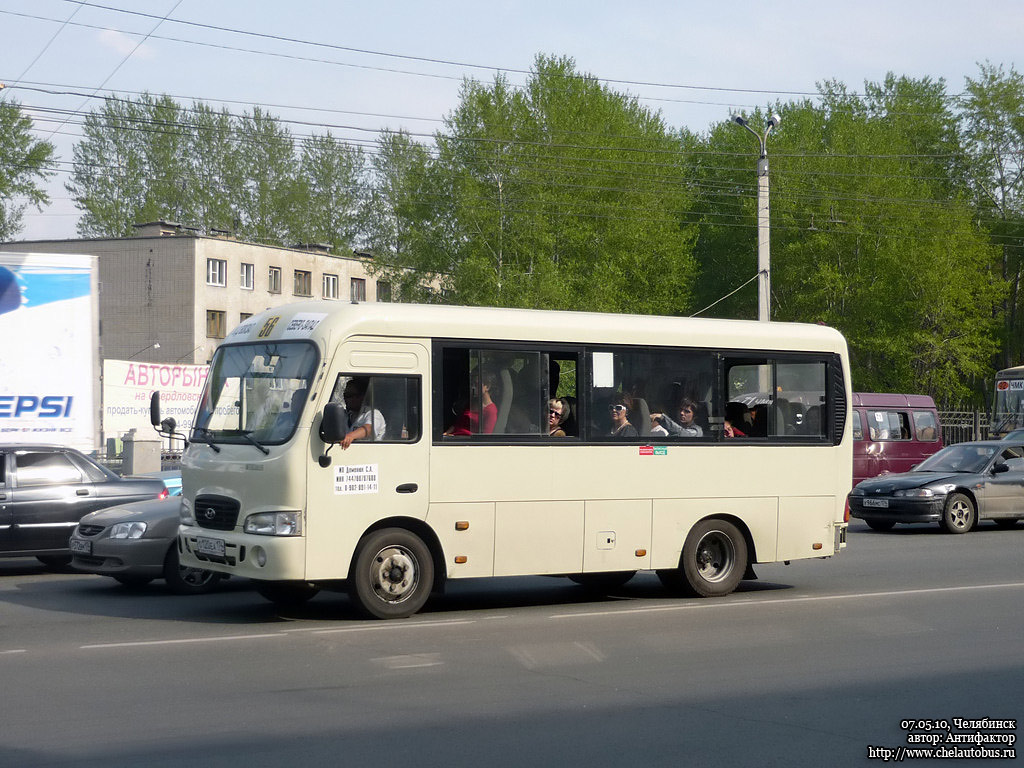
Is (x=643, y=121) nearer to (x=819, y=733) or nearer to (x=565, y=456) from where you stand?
(x=565, y=456)

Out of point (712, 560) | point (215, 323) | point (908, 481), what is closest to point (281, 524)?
point (712, 560)

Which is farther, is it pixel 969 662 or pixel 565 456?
pixel 565 456

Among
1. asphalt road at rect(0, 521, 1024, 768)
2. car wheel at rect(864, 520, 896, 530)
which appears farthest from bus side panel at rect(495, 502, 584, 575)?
car wheel at rect(864, 520, 896, 530)

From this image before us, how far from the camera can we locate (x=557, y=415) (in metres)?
12.2

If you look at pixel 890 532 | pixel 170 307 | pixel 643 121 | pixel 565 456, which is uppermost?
pixel 643 121

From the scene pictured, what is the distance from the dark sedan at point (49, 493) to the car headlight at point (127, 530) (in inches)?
91.0

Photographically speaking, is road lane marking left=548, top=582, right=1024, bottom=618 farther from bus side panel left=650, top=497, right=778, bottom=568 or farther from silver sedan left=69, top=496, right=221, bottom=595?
silver sedan left=69, top=496, right=221, bottom=595

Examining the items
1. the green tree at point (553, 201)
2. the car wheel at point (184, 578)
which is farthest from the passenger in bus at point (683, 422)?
the green tree at point (553, 201)

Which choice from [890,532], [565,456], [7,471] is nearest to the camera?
[565,456]

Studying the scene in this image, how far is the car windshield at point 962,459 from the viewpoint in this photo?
74.0 feet

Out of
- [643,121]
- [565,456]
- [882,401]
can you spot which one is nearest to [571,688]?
[565,456]

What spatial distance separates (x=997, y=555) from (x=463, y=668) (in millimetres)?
11207

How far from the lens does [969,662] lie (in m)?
9.12

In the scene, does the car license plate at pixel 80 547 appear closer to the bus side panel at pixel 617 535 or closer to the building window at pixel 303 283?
the bus side panel at pixel 617 535
